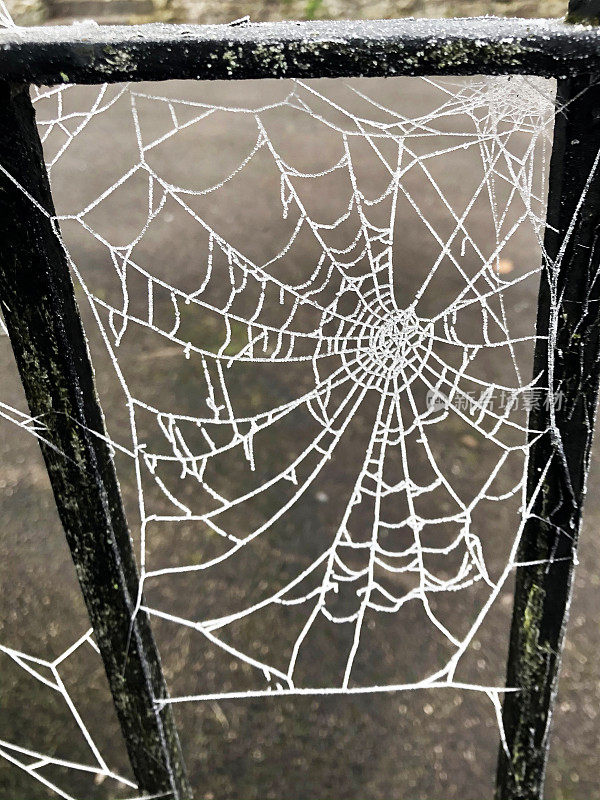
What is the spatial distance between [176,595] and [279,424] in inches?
36.1

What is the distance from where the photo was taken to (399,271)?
12.8ft

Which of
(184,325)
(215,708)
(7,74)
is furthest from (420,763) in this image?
(184,325)

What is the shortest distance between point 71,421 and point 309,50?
55 cm

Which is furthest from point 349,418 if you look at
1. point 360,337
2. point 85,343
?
point 85,343

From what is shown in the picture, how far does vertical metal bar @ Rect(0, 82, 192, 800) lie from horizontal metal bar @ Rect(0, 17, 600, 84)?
3.0 inches

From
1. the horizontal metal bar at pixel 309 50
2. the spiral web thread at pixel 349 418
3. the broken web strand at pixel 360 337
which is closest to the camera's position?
the horizontal metal bar at pixel 309 50

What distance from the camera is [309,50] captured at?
78 centimetres

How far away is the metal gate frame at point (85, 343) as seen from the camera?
777 millimetres

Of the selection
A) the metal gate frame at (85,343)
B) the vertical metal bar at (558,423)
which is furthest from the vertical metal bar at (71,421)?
the vertical metal bar at (558,423)

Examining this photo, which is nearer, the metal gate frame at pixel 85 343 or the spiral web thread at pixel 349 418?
the metal gate frame at pixel 85 343

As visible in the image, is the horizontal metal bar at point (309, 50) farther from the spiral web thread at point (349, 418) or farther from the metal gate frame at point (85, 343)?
the spiral web thread at point (349, 418)

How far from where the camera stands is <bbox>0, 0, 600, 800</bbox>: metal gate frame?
2.55 feet

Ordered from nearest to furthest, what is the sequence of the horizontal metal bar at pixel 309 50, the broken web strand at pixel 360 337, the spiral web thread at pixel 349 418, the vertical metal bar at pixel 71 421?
the horizontal metal bar at pixel 309 50
the vertical metal bar at pixel 71 421
the broken web strand at pixel 360 337
the spiral web thread at pixel 349 418

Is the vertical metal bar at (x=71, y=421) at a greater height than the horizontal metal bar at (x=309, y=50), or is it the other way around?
the horizontal metal bar at (x=309, y=50)
